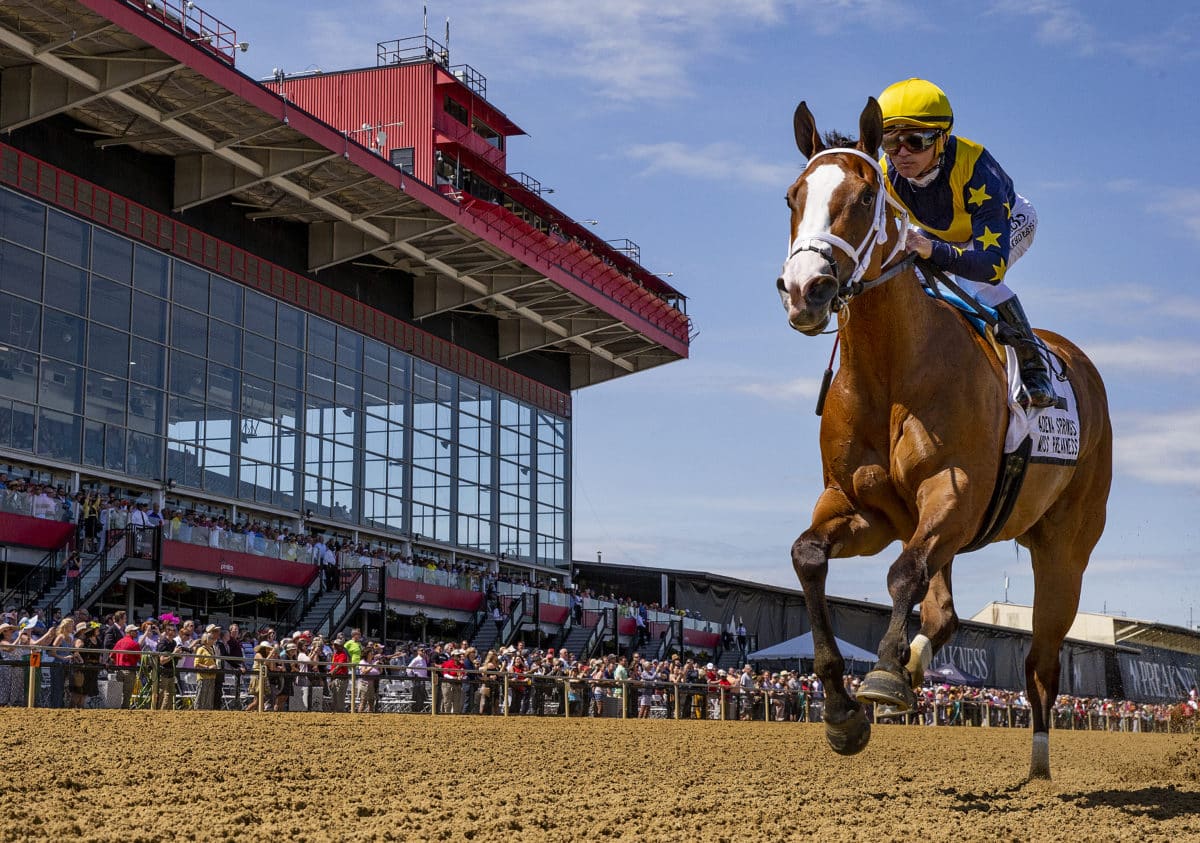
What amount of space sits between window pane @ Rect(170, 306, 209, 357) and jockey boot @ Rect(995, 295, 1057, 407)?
107 feet

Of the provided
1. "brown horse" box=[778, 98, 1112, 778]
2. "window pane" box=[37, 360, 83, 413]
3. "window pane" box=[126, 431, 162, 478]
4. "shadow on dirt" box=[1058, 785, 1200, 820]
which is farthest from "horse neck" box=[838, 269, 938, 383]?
"window pane" box=[126, 431, 162, 478]

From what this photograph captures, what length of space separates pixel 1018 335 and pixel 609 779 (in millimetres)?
3408

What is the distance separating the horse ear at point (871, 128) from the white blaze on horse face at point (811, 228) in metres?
0.23

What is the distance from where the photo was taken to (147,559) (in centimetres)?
3056

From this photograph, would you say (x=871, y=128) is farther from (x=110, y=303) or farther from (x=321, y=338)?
(x=321, y=338)

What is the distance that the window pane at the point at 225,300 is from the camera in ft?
128

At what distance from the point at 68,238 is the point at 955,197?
99.8 feet

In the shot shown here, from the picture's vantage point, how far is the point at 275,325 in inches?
1642

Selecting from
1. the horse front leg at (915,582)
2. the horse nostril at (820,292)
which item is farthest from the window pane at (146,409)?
the horse nostril at (820,292)

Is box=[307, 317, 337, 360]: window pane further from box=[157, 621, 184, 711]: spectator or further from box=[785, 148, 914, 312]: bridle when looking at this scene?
box=[785, 148, 914, 312]: bridle

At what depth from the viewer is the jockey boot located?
753 cm

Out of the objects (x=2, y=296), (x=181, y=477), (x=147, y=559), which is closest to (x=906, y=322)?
(x=147, y=559)

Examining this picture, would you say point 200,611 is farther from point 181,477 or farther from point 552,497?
point 552,497

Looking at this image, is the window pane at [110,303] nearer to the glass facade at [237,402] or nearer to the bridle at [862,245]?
the glass facade at [237,402]
